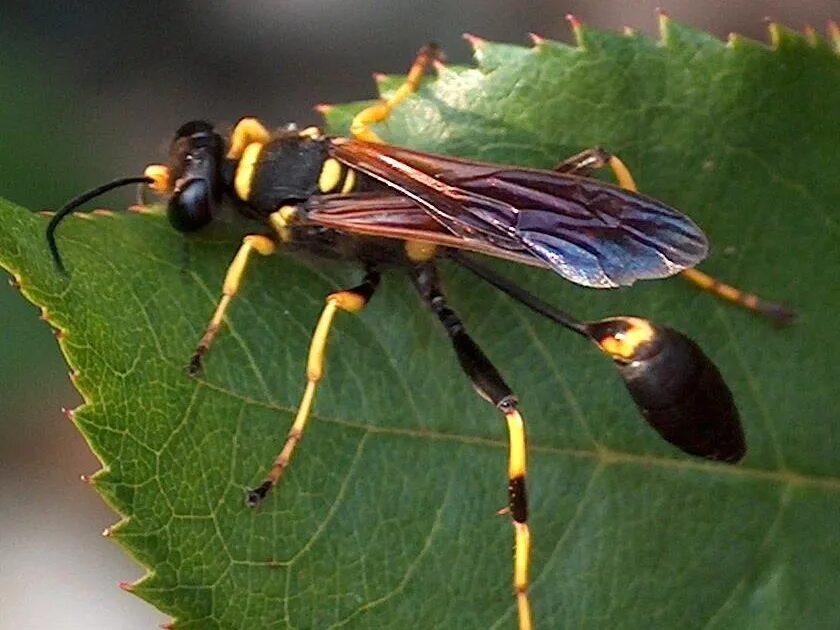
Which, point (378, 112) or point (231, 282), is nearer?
point (231, 282)

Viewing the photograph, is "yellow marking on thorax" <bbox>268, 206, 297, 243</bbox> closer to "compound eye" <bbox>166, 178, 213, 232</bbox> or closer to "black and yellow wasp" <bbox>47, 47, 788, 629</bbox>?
"black and yellow wasp" <bbox>47, 47, 788, 629</bbox>

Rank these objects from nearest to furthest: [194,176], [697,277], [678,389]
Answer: [678,389] < [697,277] < [194,176]

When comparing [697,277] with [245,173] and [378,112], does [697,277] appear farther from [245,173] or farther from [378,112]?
[245,173]

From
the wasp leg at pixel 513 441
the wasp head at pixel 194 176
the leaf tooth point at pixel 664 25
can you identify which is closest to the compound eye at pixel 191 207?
the wasp head at pixel 194 176

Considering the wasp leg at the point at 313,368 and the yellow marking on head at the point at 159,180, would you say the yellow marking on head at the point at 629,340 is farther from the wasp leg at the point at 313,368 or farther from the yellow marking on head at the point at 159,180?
the yellow marking on head at the point at 159,180

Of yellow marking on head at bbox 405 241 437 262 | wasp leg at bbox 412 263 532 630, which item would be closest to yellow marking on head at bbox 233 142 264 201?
yellow marking on head at bbox 405 241 437 262

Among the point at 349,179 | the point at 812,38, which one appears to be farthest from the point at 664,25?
the point at 349,179
